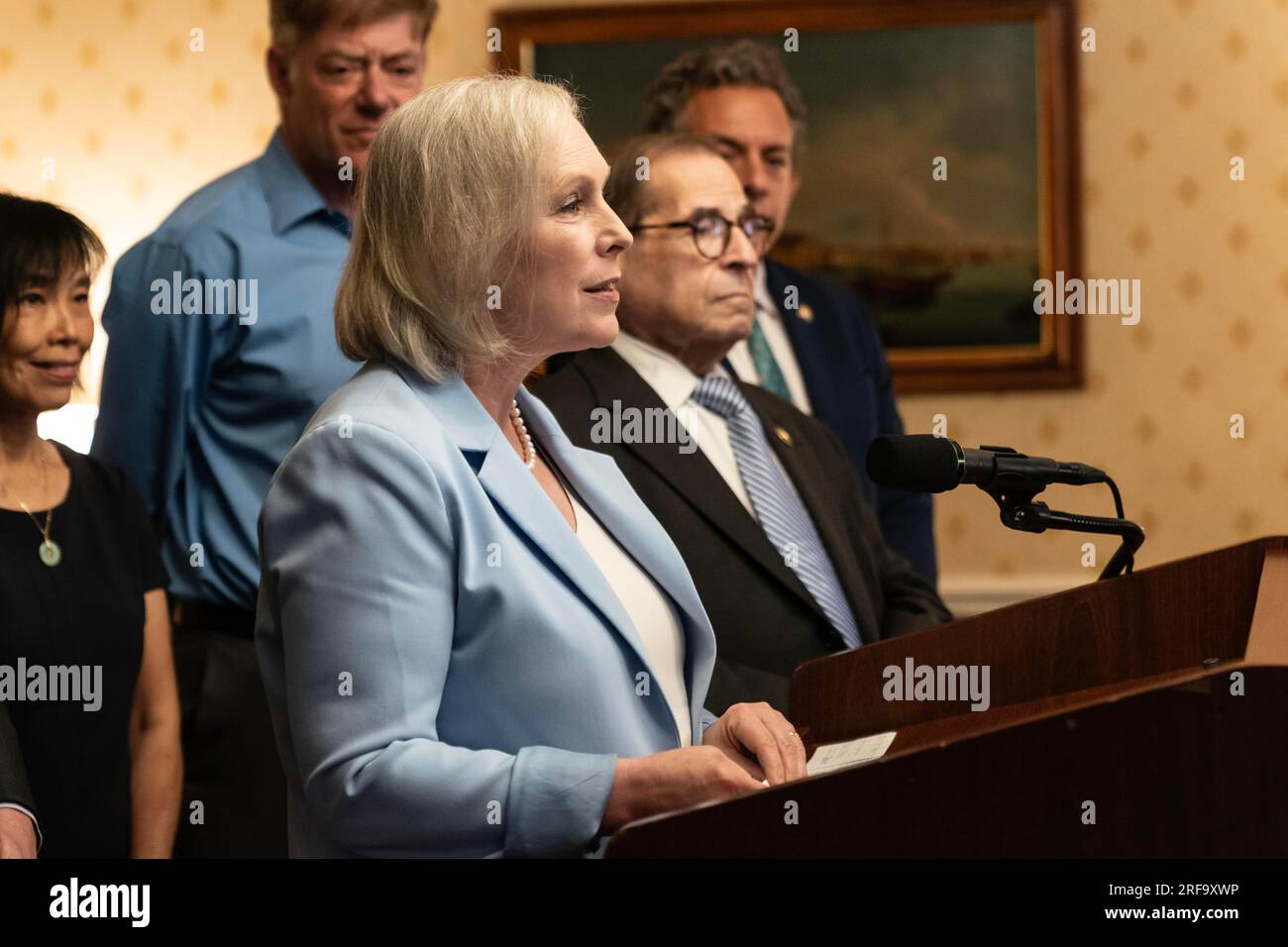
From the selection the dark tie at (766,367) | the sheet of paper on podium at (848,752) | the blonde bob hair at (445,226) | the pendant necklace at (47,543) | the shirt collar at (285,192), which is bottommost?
the sheet of paper on podium at (848,752)

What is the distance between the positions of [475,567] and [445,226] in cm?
40

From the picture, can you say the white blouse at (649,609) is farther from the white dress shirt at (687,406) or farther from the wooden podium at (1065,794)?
the white dress shirt at (687,406)

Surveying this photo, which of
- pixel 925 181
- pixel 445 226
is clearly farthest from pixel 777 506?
pixel 925 181

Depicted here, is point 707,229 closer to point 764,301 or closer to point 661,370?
point 661,370

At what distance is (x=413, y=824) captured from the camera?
1.43 m

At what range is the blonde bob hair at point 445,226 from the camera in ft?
5.45

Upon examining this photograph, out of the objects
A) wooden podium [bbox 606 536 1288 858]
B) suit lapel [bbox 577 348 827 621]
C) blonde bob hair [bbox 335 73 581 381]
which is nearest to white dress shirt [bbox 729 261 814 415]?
suit lapel [bbox 577 348 827 621]

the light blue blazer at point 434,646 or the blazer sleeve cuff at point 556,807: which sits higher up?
the light blue blazer at point 434,646

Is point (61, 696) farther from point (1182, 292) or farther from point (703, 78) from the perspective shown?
point (1182, 292)

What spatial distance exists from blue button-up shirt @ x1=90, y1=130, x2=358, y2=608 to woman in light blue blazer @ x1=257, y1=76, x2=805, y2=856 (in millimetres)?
846

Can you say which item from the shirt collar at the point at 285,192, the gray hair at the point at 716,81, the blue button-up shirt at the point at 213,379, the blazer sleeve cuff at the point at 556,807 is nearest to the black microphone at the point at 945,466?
the blazer sleeve cuff at the point at 556,807

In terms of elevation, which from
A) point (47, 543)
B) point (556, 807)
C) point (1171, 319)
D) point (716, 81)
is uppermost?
point (716, 81)

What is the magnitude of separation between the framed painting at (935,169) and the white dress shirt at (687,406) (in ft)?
6.88

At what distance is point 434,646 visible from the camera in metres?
1.48
